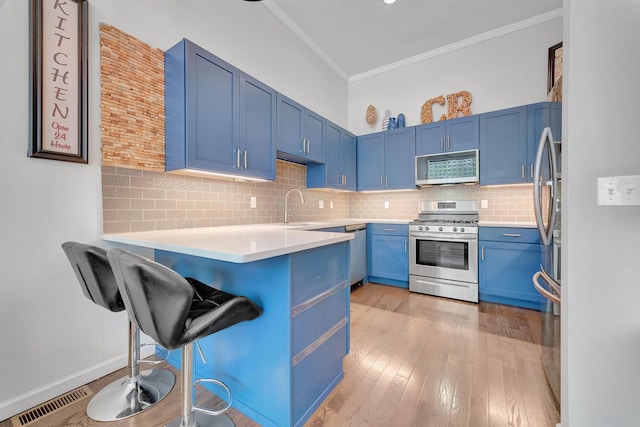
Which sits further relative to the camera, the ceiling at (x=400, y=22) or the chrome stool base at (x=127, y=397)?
the ceiling at (x=400, y=22)

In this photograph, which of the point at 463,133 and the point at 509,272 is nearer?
the point at 509,272

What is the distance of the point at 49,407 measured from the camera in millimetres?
1415

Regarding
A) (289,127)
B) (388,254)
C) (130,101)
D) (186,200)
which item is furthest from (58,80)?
(388,254)

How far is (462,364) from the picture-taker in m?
1.81

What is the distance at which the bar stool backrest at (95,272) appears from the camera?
1.25 m

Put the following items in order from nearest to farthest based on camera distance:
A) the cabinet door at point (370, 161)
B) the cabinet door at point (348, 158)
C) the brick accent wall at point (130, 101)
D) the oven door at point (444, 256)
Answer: the brick accent wall at point (130, 101) → the oven door at point (444, 256) → the cabinet door at point (348, 158) → the cabinet door at point (370, 161)

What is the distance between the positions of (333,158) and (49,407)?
3.29 m

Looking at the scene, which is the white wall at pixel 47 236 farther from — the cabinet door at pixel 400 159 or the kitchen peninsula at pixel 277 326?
the cabinet door at pixel 400 159

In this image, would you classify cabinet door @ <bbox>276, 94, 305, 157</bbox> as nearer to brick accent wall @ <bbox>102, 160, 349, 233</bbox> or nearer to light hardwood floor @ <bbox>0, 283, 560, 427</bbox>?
brick accent wall @ <bbox>102, 160, 349, 233</bbox>

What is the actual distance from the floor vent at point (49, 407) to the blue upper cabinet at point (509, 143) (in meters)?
4.11

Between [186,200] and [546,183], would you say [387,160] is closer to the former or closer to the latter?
[546,183]

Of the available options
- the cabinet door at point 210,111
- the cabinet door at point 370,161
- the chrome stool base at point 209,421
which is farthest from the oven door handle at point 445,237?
the chrome stool base at point 209,421

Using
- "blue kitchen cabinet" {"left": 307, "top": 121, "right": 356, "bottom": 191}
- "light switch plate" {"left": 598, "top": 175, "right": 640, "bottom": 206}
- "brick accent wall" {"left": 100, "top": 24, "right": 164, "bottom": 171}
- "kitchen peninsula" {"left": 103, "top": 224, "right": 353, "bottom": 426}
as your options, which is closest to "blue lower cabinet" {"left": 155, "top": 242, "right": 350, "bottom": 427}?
"kitchen peninsula" {"left": 103, "top": 224, "right": 353, "bottom": 426}

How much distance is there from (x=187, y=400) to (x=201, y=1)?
114 inches
